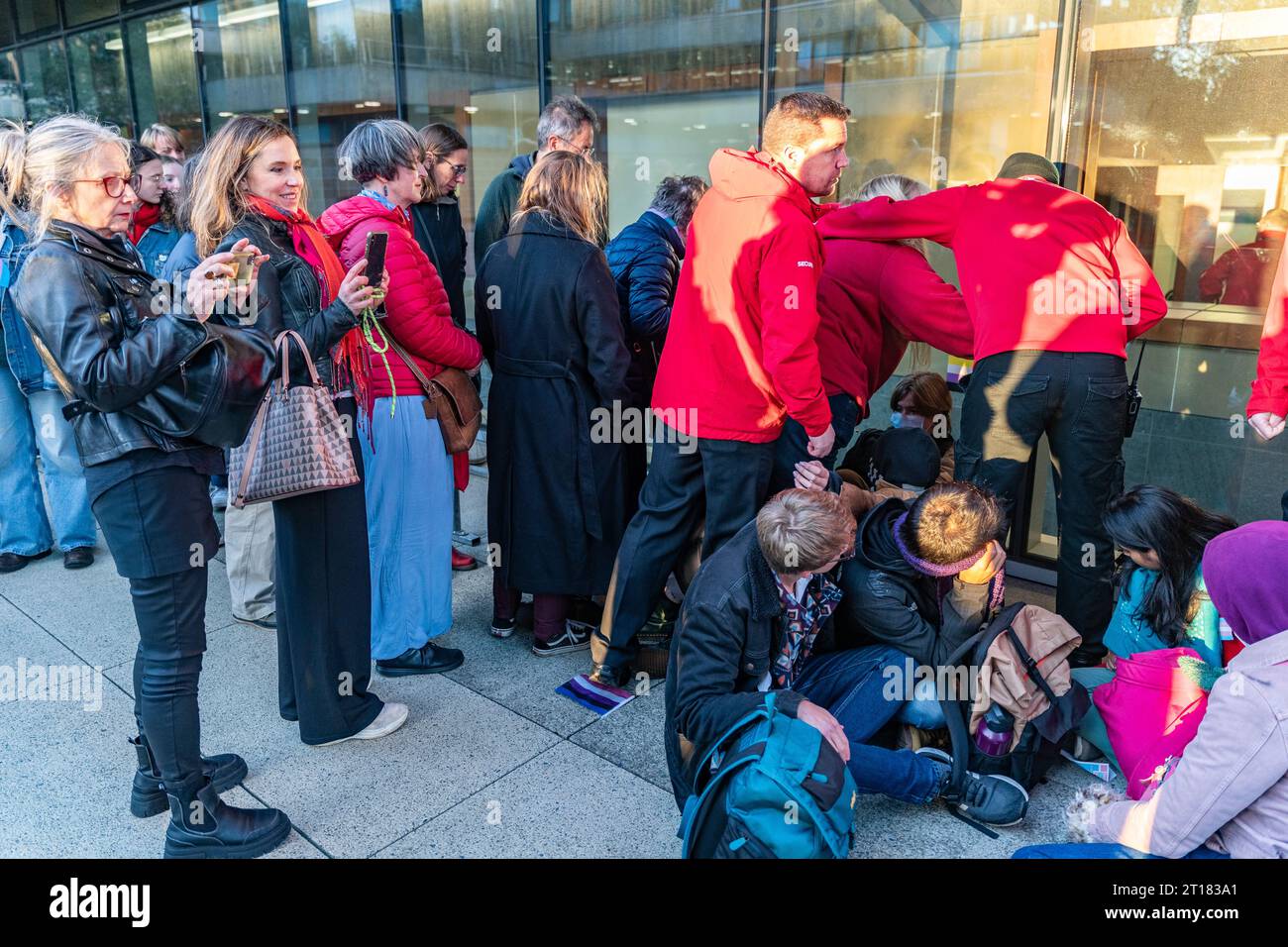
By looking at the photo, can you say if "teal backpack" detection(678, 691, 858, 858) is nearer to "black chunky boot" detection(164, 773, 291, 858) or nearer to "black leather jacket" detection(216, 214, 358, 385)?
"black chunky boot" detection(164, 773, 291, 858)

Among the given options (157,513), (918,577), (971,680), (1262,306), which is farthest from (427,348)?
(1262,306)

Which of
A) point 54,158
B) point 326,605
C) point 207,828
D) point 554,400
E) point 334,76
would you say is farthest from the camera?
point 334,76

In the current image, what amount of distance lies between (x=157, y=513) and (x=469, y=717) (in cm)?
136

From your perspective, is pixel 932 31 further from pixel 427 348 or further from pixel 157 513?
pixel 157 513

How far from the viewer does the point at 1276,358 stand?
10.4 ft

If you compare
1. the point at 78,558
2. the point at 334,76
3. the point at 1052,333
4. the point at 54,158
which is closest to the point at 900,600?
the point at 1052,333

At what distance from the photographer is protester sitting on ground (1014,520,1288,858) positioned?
1.80 m

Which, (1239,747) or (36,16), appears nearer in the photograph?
(1239,747)

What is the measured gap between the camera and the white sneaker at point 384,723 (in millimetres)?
3256

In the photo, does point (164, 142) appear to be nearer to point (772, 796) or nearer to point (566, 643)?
point (566, 643)

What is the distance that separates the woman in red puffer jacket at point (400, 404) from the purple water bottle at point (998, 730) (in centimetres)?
193

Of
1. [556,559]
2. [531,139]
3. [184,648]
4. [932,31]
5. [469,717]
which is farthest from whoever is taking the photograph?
[531,139]

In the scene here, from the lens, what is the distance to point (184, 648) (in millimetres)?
2561

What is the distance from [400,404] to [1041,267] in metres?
2.23
